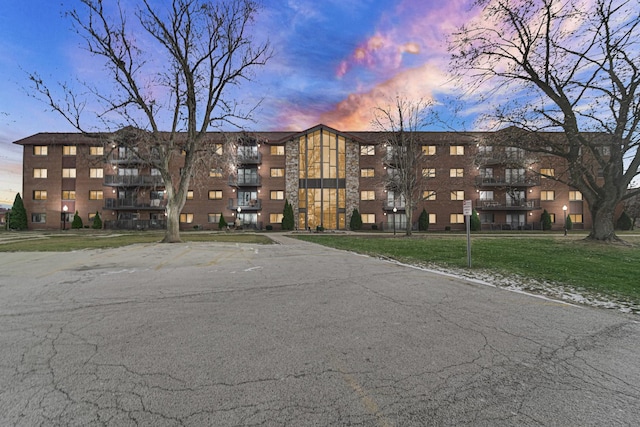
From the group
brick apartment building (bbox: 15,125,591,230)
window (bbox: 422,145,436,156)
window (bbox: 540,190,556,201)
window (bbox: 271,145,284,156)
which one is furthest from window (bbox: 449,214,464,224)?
window (bbox: 271,145,284,156)

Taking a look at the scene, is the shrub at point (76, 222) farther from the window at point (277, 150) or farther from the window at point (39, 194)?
the window at point (277, 150)

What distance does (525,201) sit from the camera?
1522 inches

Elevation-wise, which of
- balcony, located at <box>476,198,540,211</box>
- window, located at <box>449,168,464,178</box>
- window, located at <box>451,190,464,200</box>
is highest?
window, located at <box>449,168,464,178</box>

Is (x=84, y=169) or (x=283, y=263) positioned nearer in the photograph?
(x=283, y=263)

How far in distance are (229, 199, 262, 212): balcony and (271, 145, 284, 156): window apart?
23.1ft

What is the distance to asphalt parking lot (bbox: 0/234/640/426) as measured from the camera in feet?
7.10

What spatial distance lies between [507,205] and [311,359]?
1727 inches

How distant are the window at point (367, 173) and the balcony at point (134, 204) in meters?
27.1

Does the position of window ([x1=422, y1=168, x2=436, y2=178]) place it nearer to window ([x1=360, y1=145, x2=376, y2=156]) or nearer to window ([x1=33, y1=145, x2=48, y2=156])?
window ([x1=360, y1=145, x2=376, y2=156])

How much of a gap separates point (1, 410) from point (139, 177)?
136 feet

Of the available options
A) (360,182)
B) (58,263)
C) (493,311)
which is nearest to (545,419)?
(493,311)

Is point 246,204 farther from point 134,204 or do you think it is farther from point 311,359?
point 311,359

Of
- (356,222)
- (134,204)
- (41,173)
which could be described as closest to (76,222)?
(134,204)

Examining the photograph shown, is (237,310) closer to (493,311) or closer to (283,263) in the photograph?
(493,311)
